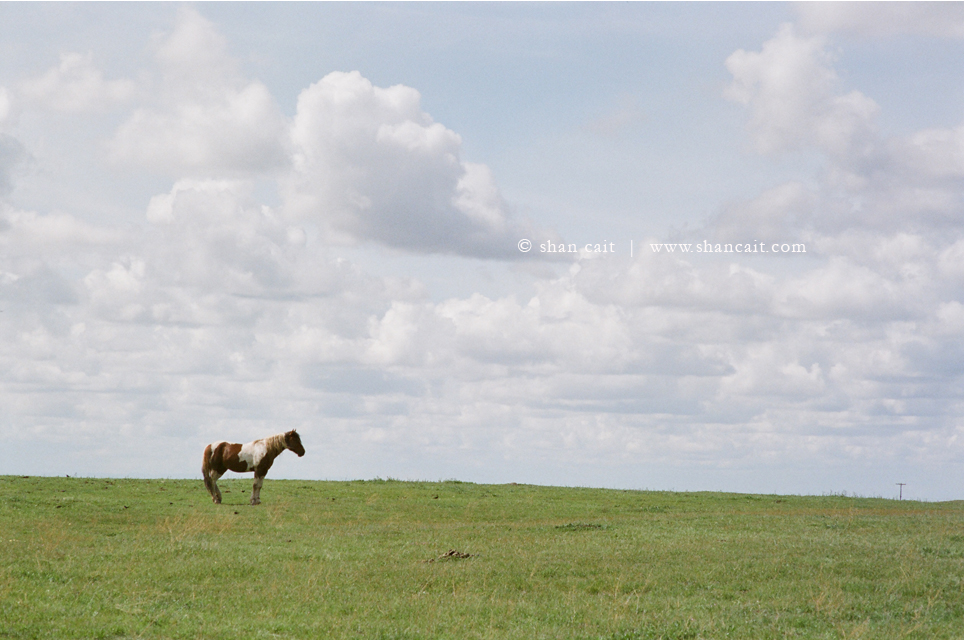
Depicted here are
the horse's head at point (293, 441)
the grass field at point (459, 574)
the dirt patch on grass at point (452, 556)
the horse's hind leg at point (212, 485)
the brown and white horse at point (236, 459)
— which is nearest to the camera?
the grass field at point (459, 574)

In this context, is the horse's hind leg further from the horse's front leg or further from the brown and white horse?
the horse's front leg

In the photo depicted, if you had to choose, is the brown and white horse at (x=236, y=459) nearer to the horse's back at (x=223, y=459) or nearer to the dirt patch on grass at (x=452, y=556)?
the horse's back at (x=223, y=459)

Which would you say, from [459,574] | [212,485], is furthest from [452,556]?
[212,485]

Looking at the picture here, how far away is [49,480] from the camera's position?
4241cm

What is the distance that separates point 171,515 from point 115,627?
1876cm

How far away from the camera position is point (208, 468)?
3906 centimetres

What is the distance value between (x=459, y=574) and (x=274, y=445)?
22.4 metres

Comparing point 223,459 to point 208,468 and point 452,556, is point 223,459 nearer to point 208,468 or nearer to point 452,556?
point 208,468

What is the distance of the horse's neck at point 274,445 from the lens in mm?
40022

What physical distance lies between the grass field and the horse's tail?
2.39 m

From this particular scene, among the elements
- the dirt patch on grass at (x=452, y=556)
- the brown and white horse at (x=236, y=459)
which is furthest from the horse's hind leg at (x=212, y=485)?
the dirt patch on grass at (x=452, y=556)

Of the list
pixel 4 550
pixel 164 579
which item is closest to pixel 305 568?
pixel 164 579

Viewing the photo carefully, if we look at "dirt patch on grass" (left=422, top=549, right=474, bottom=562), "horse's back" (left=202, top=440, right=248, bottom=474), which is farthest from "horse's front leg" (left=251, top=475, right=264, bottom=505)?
"dirt patch on grass" (left=422, top=549, right=474, bottom=562)

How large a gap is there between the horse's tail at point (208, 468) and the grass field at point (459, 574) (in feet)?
7.85
